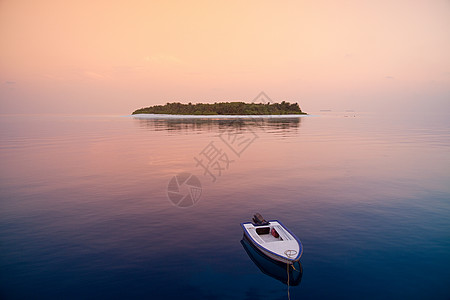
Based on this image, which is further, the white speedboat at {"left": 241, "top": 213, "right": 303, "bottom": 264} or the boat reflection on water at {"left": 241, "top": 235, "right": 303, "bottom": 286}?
the white speedboat at {"left": 241, "top": 213, "right": 303, "bottom": 264}

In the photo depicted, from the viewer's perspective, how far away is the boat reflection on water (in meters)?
18.6

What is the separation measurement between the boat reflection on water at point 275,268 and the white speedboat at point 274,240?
0.68 metres

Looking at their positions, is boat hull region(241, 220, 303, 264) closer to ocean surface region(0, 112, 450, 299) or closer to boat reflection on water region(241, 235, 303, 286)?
boat reflection on water region(241, 235, 303, 286)

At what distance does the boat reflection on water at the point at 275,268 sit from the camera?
61.2ft

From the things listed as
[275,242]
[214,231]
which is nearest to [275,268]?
[275,242]

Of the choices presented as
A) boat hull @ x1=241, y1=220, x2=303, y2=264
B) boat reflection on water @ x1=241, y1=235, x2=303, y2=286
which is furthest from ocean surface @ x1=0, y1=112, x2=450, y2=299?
boat hull @ x1=241, y1=220, x2=303, y2=264

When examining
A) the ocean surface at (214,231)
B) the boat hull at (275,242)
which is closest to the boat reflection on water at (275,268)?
the ocean surface at (214,231)

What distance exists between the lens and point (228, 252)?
2144 cm

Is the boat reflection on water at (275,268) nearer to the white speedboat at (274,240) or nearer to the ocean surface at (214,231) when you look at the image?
the ocean surface at (214,231)

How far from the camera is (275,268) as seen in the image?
64.9ft

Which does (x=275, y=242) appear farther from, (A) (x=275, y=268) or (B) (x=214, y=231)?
(B) (x=214, y=231)

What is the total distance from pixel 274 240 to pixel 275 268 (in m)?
2.62

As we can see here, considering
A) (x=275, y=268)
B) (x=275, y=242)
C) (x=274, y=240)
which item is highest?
(x=275, y=242)

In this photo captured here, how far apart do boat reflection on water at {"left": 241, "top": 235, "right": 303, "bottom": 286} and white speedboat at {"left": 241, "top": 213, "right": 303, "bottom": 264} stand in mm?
678
